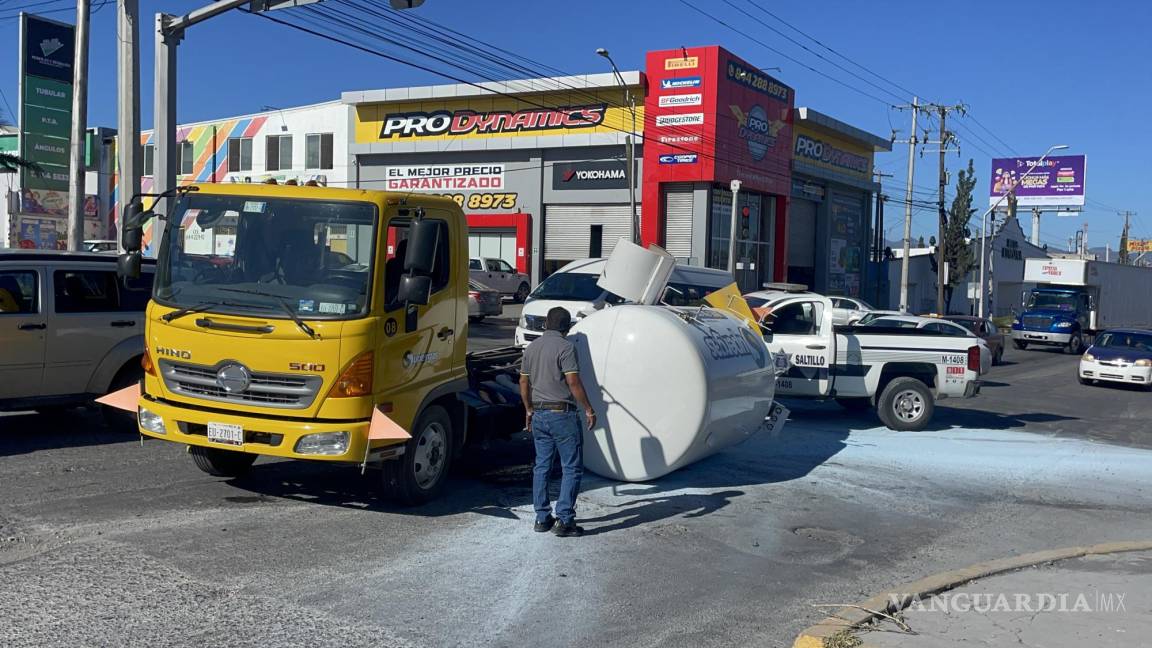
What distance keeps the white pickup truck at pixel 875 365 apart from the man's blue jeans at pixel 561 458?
7.11 meters

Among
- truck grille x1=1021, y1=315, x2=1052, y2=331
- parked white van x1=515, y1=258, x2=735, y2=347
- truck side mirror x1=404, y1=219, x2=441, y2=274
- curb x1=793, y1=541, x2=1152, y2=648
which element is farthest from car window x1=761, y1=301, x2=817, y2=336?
truck grille x1=1021, y1=315, x2=1052, y2=331

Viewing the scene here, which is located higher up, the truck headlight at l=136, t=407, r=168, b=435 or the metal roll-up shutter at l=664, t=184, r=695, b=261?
the metal roll-up shutter at l=664, t=184, r=695, b=261

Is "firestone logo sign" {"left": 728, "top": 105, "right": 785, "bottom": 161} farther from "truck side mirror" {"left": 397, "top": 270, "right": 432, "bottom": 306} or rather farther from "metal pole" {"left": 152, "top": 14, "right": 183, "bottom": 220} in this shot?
"truck side mirror" {"left": 397, "top": 270, "right": 432, "bottom": 306}

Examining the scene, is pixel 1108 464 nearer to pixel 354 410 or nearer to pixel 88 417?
pixel 354 410

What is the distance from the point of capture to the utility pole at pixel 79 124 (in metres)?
19.0

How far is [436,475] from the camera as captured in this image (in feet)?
28.7

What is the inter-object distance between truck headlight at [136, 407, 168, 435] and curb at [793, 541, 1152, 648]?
5.04 meters

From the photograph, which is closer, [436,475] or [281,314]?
[281,314]

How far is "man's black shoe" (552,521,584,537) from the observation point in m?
7.89

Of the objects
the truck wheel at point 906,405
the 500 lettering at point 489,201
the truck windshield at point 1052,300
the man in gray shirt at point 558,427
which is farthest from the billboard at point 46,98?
the truck windshield at point 1052,300

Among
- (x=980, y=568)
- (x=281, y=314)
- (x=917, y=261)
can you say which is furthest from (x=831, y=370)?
(x=917, y=261)

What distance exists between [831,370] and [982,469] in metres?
3.02

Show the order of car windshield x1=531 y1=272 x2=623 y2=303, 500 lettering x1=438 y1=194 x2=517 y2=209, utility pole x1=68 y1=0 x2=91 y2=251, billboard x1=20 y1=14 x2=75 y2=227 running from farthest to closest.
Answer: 500 lettering x1=438 y1=194 x2=517 y2=209
billboard x1=20 y1=14 x2=75 y2=227
utility pole x1=68 y1=0 x2=91 y2=251
car windshield x1=531 y1=272 x2=623 y2=303

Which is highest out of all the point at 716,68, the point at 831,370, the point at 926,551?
the point at 716,68
